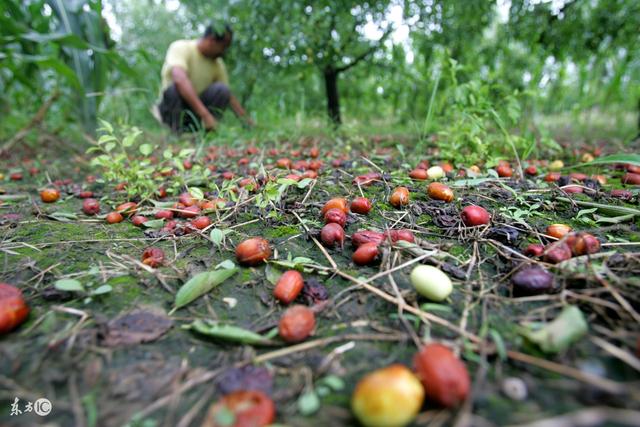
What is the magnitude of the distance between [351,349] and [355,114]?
18.8 feet

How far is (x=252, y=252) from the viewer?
1388 mm

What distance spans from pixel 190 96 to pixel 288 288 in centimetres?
487

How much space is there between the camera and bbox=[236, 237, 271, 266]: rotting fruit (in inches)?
54.7

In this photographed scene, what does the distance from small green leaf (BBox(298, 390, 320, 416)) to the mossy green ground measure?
0.04 ft

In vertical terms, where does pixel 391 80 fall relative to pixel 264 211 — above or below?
above

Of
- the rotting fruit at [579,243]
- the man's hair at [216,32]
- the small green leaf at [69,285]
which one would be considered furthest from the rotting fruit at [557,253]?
the man's hair at [216,32]

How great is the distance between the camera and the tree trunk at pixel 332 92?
17.0 feet

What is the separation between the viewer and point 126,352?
39.7 inches

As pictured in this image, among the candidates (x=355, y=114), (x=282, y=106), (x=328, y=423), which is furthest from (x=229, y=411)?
(x=355, y=114)

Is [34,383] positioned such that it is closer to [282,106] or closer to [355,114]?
[282,106]

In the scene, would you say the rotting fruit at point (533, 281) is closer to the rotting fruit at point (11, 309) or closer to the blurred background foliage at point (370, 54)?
the rotting fruit at point (11, 309)

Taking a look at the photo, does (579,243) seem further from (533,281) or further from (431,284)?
(431,284)

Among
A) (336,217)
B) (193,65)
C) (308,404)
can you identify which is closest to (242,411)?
(308,404)

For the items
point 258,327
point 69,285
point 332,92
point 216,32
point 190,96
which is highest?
point 216,32
